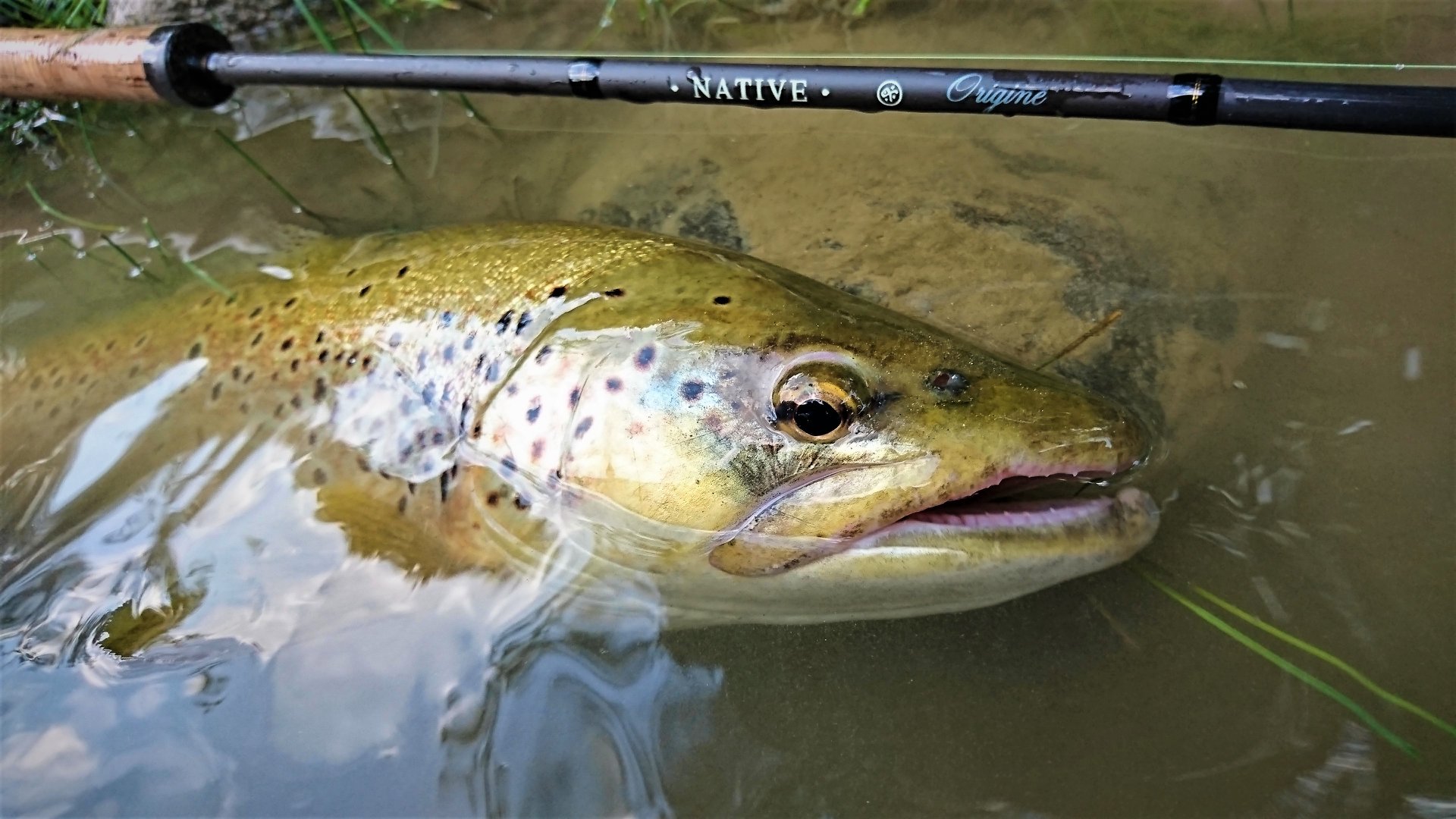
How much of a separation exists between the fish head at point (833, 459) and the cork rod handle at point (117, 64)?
164 centimetres

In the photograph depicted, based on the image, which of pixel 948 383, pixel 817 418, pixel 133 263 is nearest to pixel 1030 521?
pixel 948 383

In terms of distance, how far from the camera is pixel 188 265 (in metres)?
3.26

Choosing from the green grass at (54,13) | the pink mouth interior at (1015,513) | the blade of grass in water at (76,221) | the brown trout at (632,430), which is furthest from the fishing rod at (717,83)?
the green grass at (54,13)

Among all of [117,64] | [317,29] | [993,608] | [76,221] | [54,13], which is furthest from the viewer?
[54,13]

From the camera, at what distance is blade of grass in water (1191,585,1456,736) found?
69.1 inches

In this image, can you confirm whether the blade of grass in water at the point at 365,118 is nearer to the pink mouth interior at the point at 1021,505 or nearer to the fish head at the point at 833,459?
the fish head at the point at 833,459

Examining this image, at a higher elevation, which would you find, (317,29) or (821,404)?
(317,29)

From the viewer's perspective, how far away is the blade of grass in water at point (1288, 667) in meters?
1.75

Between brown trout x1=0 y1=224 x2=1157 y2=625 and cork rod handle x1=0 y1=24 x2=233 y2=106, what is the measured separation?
2.08 feet

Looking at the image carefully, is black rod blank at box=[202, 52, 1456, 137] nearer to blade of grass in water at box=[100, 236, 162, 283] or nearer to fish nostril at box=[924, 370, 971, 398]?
fish nostril at box=[924, 370, 971, 398]

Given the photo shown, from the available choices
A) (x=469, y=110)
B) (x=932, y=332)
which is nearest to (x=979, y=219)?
(x=932, y=332)

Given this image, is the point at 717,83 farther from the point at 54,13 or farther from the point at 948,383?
the point at 54,13

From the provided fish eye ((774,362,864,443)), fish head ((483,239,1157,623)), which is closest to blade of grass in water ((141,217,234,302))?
fish head ((483,239,1157,623))

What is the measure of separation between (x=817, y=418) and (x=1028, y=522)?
49cm
